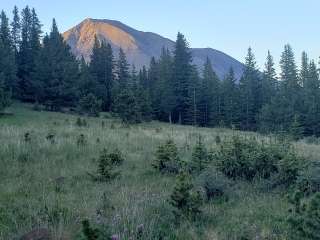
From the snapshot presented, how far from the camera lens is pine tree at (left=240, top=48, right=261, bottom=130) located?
186 ft

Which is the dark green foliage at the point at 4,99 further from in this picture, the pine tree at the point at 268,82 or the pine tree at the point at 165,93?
the pine tree at the point at 268,82

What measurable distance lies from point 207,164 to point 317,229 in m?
5.26

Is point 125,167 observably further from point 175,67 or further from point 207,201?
point 175,67

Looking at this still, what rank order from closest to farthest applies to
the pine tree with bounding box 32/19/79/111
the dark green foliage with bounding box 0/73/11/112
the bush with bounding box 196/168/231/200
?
the bush with bounding box 196/168/231/200 → the dark green foliage with bounding box 0/73/11/112 → the pine tree with bounding box 32/19/79/111

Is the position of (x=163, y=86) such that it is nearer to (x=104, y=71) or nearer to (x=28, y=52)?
(x=104, y=71)

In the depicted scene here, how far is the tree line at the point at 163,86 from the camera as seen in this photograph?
47844 mm

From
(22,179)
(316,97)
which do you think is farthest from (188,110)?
(22,179)

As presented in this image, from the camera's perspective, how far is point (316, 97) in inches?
2056

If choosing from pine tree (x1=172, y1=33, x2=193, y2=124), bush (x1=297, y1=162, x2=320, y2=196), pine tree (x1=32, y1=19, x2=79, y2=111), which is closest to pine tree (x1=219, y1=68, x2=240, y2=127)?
pine tree (x1=172, y1=33, x2=193, y2=124)

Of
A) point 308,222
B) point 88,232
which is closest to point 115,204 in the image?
point 88,232

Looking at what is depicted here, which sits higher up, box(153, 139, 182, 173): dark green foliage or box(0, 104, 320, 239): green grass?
box(153, 139, 182, 173): dark green foliage

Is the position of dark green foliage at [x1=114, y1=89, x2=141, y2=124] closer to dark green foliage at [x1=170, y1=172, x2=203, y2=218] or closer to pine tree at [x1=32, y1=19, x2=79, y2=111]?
pine tree at [x1=32, y1=19, x2=79, y2=111]

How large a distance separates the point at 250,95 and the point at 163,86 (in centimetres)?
1185

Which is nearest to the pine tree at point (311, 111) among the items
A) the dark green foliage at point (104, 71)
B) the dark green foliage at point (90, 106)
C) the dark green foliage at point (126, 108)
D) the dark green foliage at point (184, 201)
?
the dark green foliage at point (126, 108)
